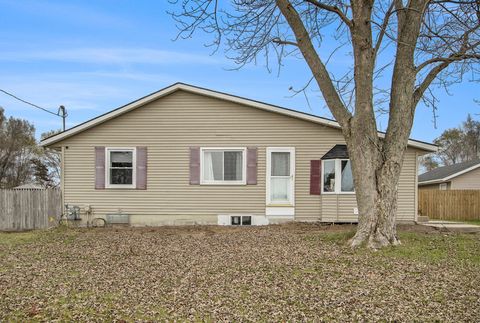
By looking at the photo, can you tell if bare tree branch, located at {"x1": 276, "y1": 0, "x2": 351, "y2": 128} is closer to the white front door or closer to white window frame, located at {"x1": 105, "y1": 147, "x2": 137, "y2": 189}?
the white front door

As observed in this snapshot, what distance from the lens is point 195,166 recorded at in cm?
1341

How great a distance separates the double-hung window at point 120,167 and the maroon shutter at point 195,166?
6.11 ft

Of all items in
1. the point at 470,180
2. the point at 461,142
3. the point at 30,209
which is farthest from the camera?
the point at 461,142

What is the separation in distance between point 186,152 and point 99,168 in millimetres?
2857

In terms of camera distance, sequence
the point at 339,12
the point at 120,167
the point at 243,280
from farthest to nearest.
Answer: the point at 120,167 < the point at 339,12 < the point at 243,280

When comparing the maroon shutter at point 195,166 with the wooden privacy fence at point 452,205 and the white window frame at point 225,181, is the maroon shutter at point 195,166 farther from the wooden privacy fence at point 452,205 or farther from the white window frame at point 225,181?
the wooden privacy fence at point 452,205

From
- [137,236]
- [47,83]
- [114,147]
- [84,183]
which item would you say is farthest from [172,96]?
[47,83]

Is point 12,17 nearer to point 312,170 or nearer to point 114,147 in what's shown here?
point 114,147

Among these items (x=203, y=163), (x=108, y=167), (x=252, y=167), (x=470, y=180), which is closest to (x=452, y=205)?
(x=470, y=180)

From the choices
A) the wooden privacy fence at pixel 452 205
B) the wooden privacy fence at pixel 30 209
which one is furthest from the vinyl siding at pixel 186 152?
the wooden privacy fence at pixel 452 205

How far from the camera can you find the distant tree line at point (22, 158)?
118 ft

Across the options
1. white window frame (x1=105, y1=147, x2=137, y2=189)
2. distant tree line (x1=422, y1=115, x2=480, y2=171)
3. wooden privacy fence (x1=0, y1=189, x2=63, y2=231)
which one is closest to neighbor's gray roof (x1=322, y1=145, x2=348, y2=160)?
white window frame (x1=105, y1=147, x2=137, y2=189)

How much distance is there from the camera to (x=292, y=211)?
13.3 m

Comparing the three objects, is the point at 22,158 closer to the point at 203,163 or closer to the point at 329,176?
the point at 203,163
